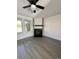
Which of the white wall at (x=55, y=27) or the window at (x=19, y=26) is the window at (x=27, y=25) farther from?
the white wall at (x=55, y=27)

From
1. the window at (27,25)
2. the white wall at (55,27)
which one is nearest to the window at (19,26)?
the window at (27,25)

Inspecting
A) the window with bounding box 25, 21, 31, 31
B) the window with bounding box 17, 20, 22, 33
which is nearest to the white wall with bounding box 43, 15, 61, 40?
the window with bounding box 25, 21, 31, 31

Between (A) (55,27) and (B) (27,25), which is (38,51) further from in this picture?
(B) (27,25)

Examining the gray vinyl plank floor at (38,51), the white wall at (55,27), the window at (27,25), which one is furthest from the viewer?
the window at (27,25)

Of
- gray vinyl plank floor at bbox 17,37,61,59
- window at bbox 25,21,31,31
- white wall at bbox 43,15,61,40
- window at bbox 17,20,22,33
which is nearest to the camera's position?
gray vinyl plank floor at bbox 17,37,61,59

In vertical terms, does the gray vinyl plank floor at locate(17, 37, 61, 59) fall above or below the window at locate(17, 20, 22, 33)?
below

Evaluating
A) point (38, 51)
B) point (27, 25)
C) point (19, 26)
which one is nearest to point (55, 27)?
point (27, 25)

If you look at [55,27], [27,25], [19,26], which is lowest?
[55,27]

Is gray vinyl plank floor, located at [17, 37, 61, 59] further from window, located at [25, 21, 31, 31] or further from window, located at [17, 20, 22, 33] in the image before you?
window, located at [25, 21, 31, 31]
